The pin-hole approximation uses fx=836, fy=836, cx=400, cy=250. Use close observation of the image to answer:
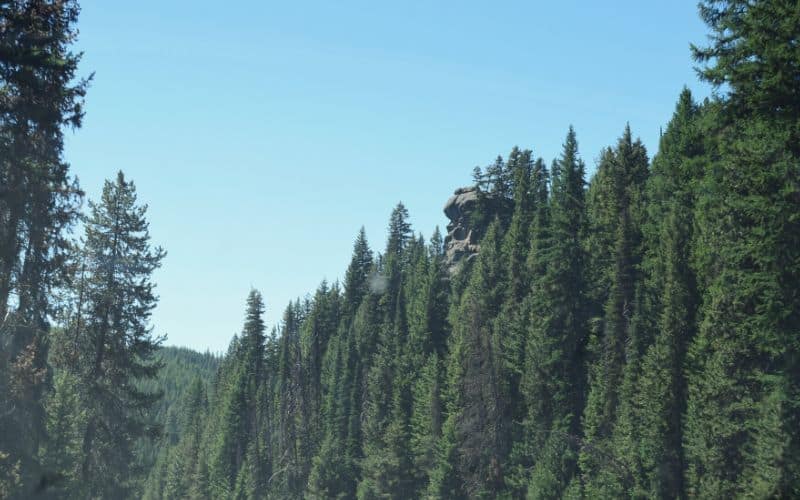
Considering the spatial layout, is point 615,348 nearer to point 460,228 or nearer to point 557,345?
point 557,345

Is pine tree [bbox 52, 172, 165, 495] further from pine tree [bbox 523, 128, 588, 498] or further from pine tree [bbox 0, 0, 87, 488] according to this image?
pine tree [bbox 523, 128, 588, 498]

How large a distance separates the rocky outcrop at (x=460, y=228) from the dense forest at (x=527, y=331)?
7.59m

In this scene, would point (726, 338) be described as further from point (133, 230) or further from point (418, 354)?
point (418, 354)

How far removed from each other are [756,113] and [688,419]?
2153cm

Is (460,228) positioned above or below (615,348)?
above

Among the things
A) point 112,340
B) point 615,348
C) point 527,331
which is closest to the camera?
point 112,340

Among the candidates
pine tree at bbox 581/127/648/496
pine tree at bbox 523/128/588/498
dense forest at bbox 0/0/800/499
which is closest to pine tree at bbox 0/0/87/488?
dense forest at bbox 0/0/800/499

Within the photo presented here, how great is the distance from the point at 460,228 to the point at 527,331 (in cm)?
5216

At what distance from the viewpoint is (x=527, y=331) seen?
58.8m

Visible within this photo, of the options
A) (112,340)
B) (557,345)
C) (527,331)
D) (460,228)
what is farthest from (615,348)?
(460,228)

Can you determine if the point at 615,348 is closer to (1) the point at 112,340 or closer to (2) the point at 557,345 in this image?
(2) the point at 557,345

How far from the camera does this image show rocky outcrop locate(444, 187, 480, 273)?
10518cm

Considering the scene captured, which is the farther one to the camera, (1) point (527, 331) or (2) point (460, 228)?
(2) point (460, 228)

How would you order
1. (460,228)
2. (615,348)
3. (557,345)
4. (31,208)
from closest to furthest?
(31,208) < (615,348) < (557,345) < (460,228)
